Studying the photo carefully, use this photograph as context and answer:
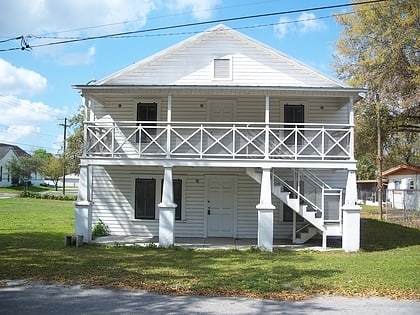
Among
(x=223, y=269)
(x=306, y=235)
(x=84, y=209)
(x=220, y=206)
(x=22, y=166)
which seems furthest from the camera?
(x=22, y=166)

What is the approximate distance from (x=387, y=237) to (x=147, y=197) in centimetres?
983

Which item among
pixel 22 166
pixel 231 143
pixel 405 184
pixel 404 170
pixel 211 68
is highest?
pixel 211 68

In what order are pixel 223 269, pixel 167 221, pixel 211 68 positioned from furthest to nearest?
pixel 211 68
pixel 167 221
pixel 223 269

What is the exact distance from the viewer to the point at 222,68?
18812 mm

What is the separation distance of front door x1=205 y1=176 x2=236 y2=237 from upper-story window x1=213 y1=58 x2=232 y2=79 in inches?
155

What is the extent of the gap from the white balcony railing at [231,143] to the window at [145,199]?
200 centimetres

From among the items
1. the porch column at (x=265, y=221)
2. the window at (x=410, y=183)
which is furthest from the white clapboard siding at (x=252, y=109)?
the window at (x=410, y=183)

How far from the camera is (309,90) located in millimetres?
16016

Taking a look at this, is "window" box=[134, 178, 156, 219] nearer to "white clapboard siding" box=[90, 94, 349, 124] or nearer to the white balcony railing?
the white balcony railing

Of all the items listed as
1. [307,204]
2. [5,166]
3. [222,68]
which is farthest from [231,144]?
[5,166]

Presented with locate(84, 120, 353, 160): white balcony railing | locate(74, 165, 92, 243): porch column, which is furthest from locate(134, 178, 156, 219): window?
locate(74, 165, 92, 243): porch column

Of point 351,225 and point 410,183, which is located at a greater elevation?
point 410,183

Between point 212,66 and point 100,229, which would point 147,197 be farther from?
point 212,66

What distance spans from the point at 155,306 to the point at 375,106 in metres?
23.9
